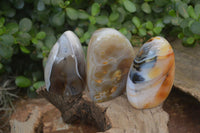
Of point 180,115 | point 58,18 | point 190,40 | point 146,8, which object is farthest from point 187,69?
point 58,18

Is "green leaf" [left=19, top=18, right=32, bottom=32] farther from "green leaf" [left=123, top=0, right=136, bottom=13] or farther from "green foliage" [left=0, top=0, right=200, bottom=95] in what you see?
"green leaf" [left=123, top=0, right=136, bottom=13]

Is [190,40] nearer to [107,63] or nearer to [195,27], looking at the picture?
[195,27]

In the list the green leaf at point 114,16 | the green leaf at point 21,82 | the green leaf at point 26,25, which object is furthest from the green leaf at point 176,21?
the green leaf at point 21,82

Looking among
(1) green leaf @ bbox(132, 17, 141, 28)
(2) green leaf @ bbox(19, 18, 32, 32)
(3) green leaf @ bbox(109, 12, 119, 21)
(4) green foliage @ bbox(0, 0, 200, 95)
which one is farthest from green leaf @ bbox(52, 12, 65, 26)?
(1) green leaf @ bbox(132, 17, 141, 28)

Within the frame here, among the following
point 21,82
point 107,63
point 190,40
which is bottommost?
point 21,82

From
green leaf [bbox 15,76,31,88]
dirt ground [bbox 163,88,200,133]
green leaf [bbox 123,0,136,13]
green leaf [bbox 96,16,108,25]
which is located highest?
green leaf [bbox 123,0,136,13]

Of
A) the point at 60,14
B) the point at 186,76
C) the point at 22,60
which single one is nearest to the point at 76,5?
the point at 60,14

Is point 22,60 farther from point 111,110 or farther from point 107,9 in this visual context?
point 111,110
